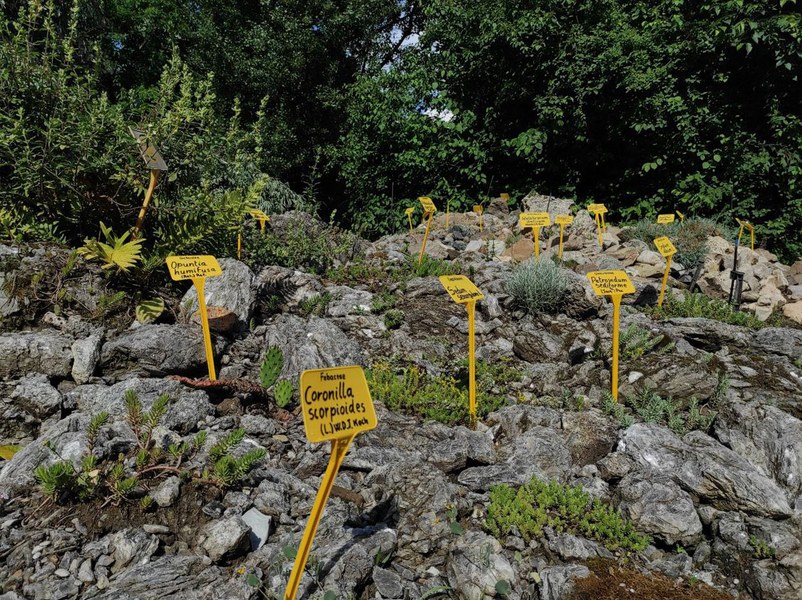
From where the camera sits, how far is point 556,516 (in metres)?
3.14

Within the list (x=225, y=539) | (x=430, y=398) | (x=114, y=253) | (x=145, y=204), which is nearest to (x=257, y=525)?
(x=225, y=539)

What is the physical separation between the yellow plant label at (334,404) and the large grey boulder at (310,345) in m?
1.98

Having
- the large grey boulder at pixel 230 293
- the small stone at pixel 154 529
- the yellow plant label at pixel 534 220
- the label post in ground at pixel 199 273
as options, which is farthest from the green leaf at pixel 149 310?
the yellow plant label at pixel 534 220

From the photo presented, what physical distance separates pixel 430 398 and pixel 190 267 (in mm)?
2170

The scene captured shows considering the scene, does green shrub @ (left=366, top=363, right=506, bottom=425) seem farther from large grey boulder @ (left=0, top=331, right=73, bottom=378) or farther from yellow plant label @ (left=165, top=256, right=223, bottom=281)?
large grey boulder @ (left=0, top=331, right=73, bottom=378)

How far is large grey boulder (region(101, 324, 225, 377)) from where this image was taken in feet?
14.0

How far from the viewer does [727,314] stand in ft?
21.0

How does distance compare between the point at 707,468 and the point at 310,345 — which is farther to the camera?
the point at 310,345

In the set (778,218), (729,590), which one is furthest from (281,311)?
(778,218)

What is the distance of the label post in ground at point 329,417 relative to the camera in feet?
7.54

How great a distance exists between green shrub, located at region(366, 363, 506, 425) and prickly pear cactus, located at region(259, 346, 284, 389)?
0.76 meters

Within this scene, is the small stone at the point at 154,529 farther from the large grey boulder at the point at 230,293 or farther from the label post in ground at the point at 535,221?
the label post in ground at the point at 535,221

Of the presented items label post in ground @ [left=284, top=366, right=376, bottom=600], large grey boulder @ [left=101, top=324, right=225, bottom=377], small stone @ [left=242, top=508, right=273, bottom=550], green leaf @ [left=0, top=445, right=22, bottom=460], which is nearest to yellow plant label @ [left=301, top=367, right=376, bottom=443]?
label post in ground @ [left=284, top=366, right=376, bottom=600]

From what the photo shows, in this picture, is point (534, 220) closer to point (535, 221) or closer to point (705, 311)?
point (535, 221)
